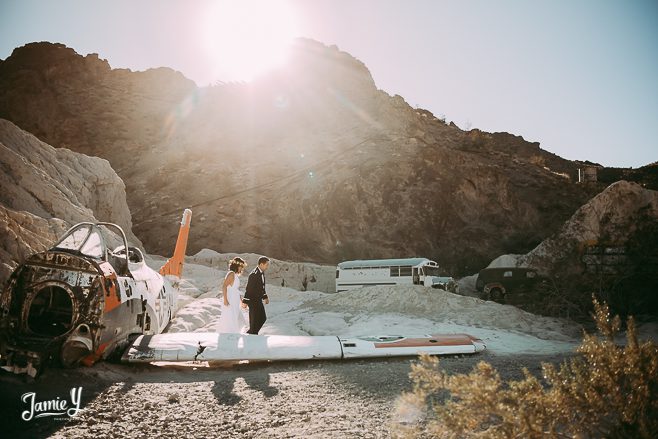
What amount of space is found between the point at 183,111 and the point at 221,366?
174 feet

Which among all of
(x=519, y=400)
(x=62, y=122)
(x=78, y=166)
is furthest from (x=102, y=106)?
(x=519, y=400)

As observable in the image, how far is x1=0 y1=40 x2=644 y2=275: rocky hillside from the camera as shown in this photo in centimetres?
3391

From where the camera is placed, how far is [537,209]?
36.1 m

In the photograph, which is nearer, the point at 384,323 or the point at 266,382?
the point at 266,382

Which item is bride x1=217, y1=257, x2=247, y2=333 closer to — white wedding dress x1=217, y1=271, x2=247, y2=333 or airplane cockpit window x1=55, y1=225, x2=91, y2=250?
white wedding dress x1=217, y1=271, x2=247, y2=333

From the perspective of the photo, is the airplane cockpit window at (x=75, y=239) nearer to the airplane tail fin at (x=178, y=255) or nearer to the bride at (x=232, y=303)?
the bride at (x=232, y=303)

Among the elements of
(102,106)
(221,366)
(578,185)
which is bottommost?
(221,366)

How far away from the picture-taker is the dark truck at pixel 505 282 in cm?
2025

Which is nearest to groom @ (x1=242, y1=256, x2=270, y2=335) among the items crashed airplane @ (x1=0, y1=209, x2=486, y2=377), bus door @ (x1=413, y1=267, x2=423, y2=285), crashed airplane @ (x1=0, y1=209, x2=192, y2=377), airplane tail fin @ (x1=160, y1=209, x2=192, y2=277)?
crashed airplane @ (x1=0, y1=209, x2=486, y2=377)

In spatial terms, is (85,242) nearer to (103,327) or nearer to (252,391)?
(103,327)

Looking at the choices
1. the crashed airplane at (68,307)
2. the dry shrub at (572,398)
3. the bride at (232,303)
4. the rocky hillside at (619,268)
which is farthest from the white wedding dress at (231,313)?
the rocky hillside at (619,268)

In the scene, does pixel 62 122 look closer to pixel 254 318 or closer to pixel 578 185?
pixel 254 318

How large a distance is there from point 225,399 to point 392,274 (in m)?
17.0

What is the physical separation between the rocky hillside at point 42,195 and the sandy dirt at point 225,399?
2945 millimetres
